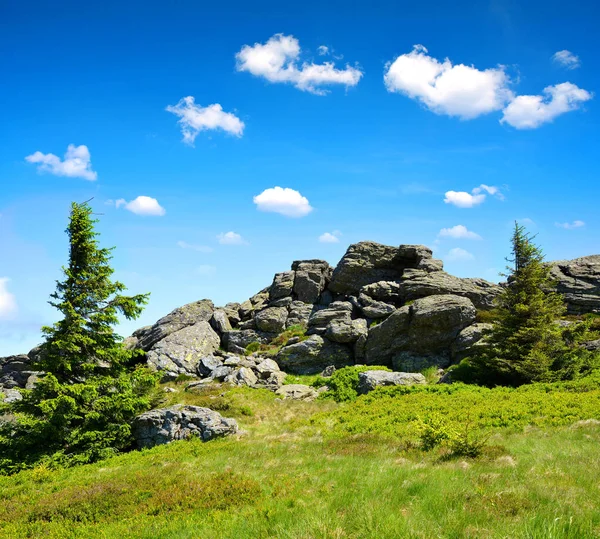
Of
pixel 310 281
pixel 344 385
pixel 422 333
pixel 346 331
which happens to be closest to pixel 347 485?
pixel 344 385

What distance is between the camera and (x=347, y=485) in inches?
393

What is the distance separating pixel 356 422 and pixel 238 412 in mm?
7284

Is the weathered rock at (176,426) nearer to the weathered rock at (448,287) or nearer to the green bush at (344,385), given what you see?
the green bush at (344,385)

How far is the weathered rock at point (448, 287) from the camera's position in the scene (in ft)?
131

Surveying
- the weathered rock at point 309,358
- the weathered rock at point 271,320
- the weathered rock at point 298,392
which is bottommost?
the weathered rock at point 298,392

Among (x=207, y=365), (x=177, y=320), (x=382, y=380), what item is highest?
(x=177, y=320)

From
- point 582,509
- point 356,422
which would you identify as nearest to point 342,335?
point 356,422

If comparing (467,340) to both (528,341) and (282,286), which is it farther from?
(282,286)

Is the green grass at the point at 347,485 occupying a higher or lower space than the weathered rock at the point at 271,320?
lower

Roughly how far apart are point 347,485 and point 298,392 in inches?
786

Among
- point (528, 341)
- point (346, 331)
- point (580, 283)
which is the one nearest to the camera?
point (528, 341)

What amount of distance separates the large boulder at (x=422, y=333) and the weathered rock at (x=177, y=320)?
20.0m

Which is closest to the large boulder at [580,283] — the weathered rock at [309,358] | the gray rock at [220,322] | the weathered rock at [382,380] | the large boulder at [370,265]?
the large boulder at [370,265]

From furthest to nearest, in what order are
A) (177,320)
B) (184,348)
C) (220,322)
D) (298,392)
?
(220,322) < (177,320) < (184,348) < (298,392)
